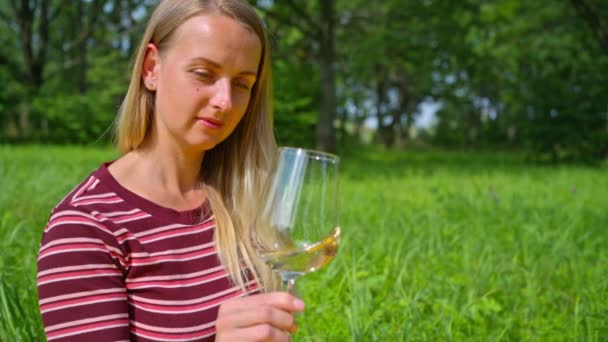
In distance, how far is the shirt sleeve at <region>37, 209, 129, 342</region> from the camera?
40.4 inches

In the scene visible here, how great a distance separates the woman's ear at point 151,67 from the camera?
1344 mm

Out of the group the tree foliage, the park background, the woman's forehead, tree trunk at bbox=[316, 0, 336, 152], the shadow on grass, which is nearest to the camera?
the woman's forehead

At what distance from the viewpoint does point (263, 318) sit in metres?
0.96

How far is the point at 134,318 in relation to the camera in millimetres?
1184

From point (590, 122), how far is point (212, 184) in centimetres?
1631

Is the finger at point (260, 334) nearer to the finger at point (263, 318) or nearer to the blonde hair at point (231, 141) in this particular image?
the finger at point (263, 318)

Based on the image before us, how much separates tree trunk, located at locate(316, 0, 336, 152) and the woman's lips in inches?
443

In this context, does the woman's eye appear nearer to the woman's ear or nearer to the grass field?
the woman's ear

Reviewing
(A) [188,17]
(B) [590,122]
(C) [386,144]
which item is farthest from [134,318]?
(C) [386,144]

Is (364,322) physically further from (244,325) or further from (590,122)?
(590,122)

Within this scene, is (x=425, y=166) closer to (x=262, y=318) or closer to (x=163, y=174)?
(x=163, y=174)

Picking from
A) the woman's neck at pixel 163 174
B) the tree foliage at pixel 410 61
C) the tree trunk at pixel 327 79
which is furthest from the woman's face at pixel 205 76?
the tree trunk at pixel 327 79

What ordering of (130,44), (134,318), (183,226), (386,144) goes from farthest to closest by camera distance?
(386,144)
(130,44)
(183,226)
(134,318)

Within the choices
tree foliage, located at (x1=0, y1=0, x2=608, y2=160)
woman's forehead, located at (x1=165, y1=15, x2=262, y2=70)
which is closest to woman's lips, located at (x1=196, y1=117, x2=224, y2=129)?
woman's forehead, located at (x1=165, y1=15, x2=262, y2=70)
